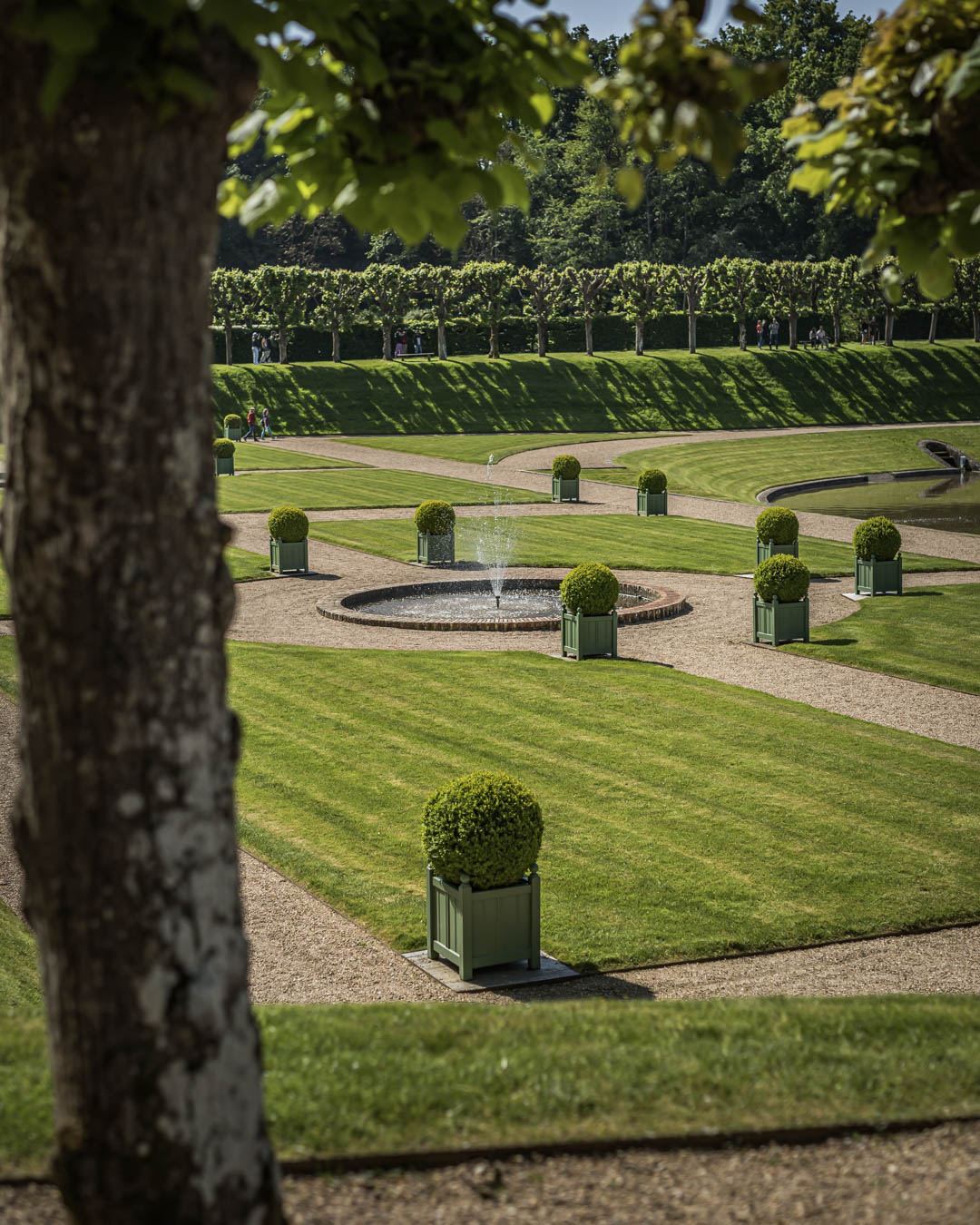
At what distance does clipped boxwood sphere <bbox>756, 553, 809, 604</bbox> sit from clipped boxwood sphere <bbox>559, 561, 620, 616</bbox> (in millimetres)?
2334

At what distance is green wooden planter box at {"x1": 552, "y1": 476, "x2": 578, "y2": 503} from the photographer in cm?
3762

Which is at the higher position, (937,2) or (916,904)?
(937,2)

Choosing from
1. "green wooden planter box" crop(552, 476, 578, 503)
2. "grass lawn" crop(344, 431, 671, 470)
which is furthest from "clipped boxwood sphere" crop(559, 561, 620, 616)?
"grass lawn" crop(344, 431, 671, 470)

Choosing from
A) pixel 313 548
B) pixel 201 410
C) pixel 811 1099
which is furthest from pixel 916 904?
pixel 313 548

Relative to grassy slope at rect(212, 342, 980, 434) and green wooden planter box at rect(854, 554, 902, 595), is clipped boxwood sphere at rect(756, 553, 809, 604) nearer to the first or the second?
green wooden planter box at rect(854, 554, 902, 595)

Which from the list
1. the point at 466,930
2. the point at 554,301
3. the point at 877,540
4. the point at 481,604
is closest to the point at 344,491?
the point at 481,604

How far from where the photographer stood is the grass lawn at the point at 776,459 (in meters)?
44.6

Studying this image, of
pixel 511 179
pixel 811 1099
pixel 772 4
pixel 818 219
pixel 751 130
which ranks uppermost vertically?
pixel 772 4

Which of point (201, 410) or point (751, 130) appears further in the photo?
point (751, 130)

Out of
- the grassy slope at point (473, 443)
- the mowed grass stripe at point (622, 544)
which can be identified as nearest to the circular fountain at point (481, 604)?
the mowed grass stripe at point (622, 544)

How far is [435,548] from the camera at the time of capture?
27203 mm

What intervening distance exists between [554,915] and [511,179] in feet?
24.2

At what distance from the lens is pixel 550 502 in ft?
123

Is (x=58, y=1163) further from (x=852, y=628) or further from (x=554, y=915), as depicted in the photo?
(x=852, y=628)
